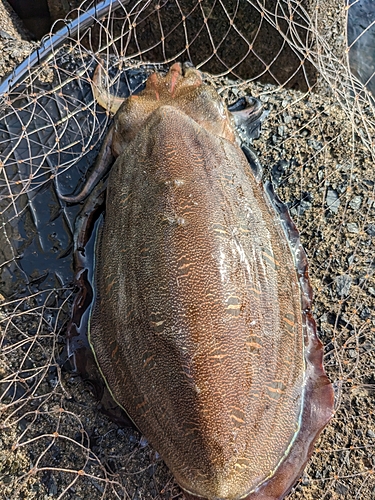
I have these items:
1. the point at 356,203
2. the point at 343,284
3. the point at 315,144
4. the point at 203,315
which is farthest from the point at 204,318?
the point at 315,144

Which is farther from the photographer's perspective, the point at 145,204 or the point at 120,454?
the point at 120,454

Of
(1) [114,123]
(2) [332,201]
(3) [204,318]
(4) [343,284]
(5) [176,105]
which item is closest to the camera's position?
(3) [204,318]

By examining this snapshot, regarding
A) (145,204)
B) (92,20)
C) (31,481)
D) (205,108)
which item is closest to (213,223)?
(145,204)

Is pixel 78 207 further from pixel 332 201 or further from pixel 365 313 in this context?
pixel 365 313

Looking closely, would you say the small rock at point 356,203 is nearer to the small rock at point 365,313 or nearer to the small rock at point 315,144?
the small rock at point 315,144

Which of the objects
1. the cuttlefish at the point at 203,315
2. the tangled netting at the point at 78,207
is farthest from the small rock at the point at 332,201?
the cuttlefish at the point at 203,315

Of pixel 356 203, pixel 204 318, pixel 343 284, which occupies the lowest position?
pixel 343 284

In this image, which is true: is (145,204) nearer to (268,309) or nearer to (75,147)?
(268,309)
